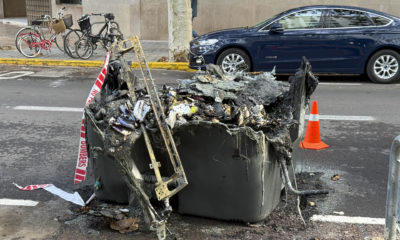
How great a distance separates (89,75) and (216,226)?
8.19 metres

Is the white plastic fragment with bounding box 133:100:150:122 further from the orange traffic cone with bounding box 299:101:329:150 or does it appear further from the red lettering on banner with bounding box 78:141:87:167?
the orange traffic cone with bounding box 299:101:329:150

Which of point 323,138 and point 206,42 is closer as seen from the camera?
point 323,138

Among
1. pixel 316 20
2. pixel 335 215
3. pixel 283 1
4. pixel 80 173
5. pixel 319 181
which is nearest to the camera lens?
pixel 335 215

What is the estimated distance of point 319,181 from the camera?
16.7 feet

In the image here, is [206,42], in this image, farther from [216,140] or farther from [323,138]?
[216,140]

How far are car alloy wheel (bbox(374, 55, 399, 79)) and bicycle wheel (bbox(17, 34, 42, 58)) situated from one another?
903 cm

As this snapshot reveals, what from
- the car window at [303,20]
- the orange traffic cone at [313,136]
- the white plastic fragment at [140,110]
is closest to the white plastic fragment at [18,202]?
the white plastic fragment at [140,110]

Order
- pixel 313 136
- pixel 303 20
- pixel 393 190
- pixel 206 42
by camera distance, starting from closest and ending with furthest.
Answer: pixel 393 190, pixel 313 136, pixel 303 20, pixel 206 42

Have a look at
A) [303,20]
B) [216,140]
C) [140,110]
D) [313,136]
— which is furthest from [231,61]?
[216,140]

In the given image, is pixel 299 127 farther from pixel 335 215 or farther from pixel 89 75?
pixel 89 75

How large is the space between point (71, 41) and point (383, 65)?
27.3 feet

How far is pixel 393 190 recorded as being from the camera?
3.01 m

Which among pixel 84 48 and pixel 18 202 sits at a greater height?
pixel 84 48

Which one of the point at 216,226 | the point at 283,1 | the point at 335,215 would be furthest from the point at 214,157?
the point at 283,1
